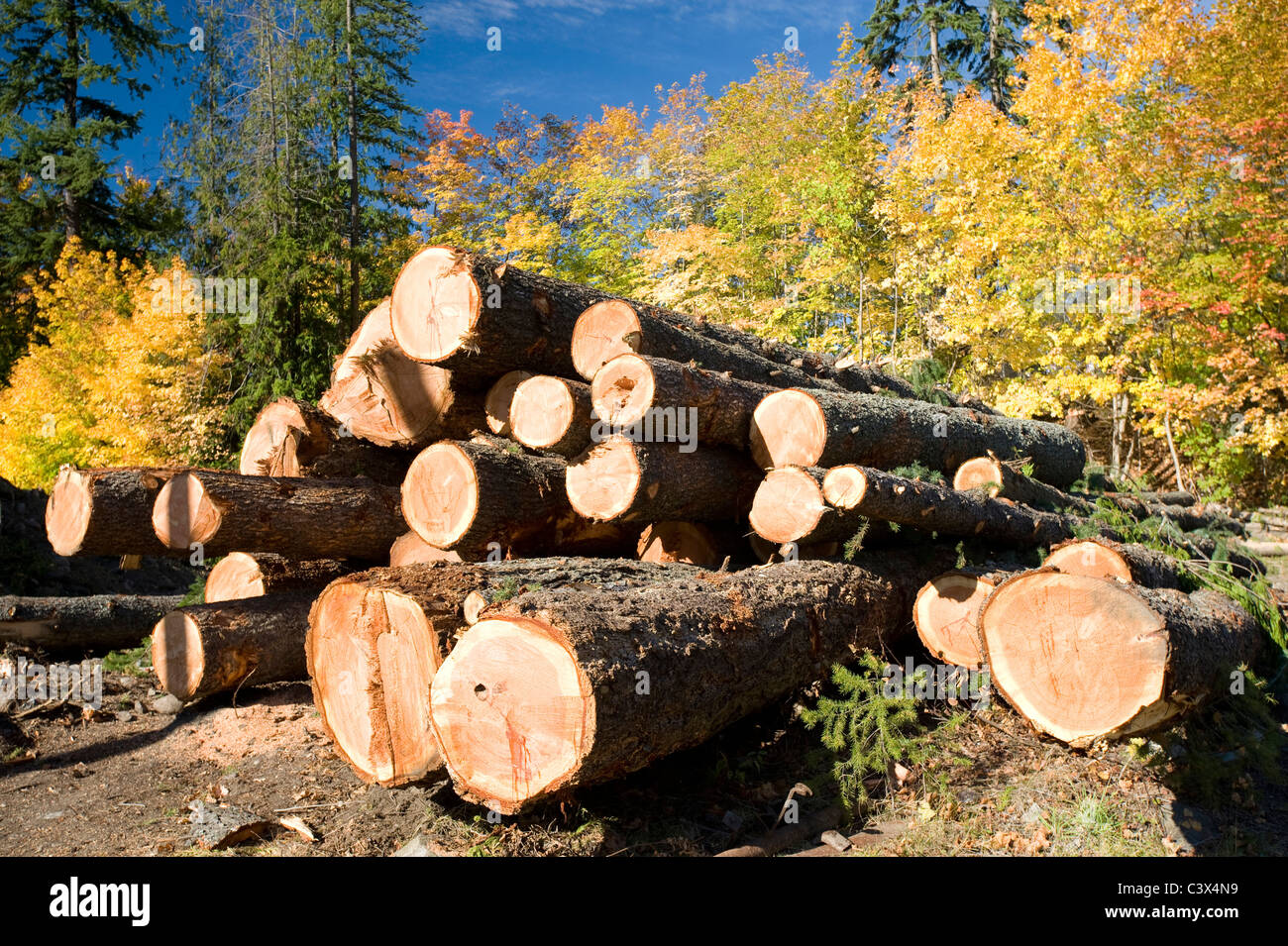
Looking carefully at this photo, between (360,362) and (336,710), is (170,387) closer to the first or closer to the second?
(360,362)

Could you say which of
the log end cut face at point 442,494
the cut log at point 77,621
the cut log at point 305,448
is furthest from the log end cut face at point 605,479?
the cut log at point 77,621

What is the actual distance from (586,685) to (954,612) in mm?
2746

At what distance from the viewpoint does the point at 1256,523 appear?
1048 centimetres

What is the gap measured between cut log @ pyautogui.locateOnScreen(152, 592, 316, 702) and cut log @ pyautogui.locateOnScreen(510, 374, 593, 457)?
224cm

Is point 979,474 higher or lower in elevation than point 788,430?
lower

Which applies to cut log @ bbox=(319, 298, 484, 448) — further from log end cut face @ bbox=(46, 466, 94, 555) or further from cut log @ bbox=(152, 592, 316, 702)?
log end cut face @ bbox=(46, 466, 94, 555)

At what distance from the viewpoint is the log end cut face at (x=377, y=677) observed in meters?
3.45

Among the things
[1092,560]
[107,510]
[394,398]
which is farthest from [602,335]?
[107,510]

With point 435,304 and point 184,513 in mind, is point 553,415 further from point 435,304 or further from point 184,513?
point 184,513

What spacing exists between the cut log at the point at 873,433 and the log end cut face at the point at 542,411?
1.21 meters

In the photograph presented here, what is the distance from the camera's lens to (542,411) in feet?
15.6

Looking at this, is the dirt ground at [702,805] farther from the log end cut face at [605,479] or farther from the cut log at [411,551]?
the log end cut face at [605,479]

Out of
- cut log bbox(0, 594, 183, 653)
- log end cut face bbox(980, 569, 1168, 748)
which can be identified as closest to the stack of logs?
log end cut face bbox(980, 569, 1168, 748)

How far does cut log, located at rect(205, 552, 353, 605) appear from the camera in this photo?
577 cm
